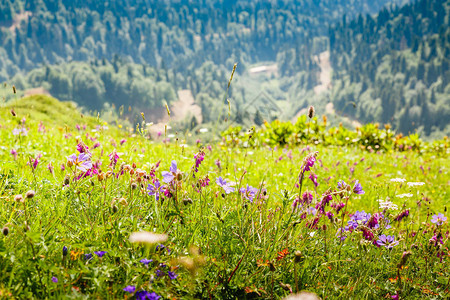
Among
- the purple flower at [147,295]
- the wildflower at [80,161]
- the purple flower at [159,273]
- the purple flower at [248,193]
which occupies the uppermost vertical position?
the wildflower at [80,161]

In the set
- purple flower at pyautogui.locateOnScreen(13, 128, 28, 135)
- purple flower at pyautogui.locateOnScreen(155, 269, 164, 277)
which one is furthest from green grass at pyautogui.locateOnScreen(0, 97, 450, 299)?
purple flower at pyautogui.locateOnScreen(13, 128, 28, 135)

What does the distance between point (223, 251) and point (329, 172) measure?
6.72 m

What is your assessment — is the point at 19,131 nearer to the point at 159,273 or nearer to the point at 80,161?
the point at 80,161

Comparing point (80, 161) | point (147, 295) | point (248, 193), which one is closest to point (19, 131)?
point (80, 161)

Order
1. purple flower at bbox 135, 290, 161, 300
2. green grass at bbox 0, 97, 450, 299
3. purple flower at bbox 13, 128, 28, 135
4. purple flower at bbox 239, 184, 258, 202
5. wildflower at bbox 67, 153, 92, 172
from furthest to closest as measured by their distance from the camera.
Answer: purple flower at bbox 13, 128, 28, 135, purple flower at bbox 239, 184, 258, 202, wildflower at bbox 67, 153, 92, 172, green grass at bbox 0, 97, 450, 299, purple flower at bbox 135, 290, 161, 300

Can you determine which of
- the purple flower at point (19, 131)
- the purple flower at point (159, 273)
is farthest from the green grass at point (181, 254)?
the purple flower at point (19, 131)

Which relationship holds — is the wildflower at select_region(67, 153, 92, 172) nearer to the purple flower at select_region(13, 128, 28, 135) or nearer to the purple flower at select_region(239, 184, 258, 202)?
the purple flower at select_region(239, 184, 258, 202)

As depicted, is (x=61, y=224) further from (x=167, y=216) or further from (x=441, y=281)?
(x=441, y=281)

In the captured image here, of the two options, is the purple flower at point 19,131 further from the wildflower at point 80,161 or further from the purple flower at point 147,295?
the purple flower at point 147,295

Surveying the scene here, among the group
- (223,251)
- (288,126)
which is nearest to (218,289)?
(223,251)

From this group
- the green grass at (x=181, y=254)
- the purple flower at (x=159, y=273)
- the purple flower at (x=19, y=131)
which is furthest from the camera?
the purple flower at (x=19, y=131)

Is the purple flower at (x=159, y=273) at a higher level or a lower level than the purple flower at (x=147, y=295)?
lower

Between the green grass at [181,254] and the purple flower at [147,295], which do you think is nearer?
the purple flower at [147,295]

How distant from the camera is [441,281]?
258cm
